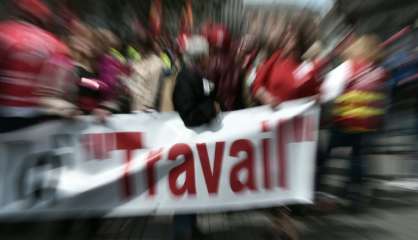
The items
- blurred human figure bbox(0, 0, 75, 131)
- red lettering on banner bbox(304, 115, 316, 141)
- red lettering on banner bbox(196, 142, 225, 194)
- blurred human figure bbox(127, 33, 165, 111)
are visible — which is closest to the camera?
blurred human figure bbox(0, 0, 75, 131)

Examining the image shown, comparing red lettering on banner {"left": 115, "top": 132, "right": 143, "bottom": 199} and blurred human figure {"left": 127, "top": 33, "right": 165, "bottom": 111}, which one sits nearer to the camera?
red lettering on banner {"left": 115, "top": 132, "right": 143, "bottom": 199}

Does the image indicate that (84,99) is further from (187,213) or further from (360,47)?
(360,47)

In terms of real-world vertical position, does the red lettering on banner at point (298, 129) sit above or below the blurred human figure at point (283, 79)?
below

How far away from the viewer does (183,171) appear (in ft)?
15.2

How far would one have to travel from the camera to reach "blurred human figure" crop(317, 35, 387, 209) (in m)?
5.48

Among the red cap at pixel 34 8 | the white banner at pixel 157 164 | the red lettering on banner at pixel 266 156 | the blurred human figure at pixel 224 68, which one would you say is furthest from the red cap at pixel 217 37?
the red cap at pixel 34 8

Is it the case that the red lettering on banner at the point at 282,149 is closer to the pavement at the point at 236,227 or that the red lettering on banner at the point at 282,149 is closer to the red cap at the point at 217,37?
the pavement at the point at 236,227

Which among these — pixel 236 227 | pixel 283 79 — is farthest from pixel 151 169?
pixel 283 79

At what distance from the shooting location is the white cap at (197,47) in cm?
459

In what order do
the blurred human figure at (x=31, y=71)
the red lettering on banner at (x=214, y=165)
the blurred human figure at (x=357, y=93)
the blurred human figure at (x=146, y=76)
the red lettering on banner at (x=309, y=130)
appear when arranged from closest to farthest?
1. the blurred human figure at (x=31, y=71)
2. the red lettering on banner at (x=214, y=165)
3. the red lettering on banner at (x=309, y=130)
4. the blurred human figure at (x=146, y=76)
5. the blurred human figure at (x=357, y=93)

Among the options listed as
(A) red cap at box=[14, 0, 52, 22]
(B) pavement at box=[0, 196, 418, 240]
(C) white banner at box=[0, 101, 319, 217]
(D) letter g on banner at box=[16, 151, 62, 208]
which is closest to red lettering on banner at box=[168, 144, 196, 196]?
(C) white banner at box=[0, 101, 319, 217]

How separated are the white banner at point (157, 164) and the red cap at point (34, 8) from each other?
0.78 m

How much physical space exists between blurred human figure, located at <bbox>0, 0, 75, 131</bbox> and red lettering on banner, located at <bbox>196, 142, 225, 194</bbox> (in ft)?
3.29

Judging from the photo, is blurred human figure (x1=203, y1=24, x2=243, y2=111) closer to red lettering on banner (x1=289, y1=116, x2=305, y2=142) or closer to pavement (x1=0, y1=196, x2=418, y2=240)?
red lettering on banner (x1=289, y1=116, x2=305, y2=142)
